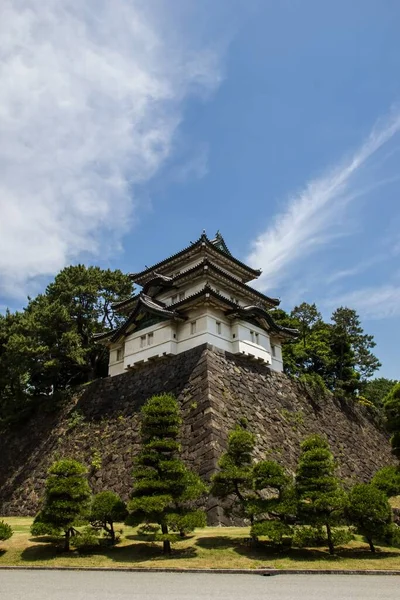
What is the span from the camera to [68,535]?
11.3 m

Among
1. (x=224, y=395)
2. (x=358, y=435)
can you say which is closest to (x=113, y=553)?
(x=224, y=395)

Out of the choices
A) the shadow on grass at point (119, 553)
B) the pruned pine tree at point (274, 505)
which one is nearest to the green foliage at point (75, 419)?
the shadow on grass at point (119, 553)

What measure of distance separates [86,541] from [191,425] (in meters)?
6.95

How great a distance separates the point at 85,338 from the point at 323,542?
70.6 feet

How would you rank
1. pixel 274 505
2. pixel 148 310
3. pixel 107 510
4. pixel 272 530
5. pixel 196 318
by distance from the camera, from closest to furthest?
pixel 272 530, pixel 274 505, pixel 107 510, pixel 196 318, pixel 148 310

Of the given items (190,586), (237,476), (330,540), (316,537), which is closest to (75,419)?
(237,476)

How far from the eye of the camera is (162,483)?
428 inches

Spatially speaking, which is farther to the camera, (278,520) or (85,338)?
(85,338)

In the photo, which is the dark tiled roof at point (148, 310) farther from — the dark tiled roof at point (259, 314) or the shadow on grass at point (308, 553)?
the shadow on grass at point (308, 553)

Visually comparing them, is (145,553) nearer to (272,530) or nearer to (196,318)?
(272,530)

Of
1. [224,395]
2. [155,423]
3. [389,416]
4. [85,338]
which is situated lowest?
[155,423]

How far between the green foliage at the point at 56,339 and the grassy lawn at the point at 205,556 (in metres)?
15.0

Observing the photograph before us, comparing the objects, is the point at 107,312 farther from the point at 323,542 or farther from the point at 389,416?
the point at 323,542

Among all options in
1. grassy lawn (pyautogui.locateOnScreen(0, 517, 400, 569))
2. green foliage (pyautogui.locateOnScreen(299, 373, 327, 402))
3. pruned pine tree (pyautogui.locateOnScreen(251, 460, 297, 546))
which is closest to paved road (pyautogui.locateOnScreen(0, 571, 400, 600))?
grassy lawn (pyautogui.locateOnScreen(0, 517, 400, 569))
